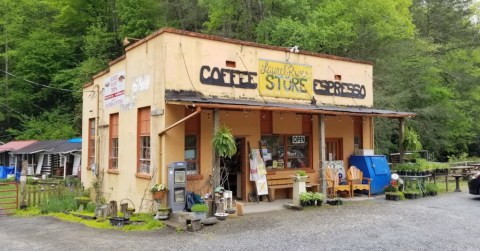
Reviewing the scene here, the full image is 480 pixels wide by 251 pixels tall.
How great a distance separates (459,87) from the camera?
1164 inches

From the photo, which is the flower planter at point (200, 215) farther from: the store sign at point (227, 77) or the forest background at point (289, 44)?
the forest background at point (289, 44)

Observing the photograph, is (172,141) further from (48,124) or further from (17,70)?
(17,70)

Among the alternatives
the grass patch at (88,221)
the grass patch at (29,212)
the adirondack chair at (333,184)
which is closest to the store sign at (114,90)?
the grass patch at (88,221)

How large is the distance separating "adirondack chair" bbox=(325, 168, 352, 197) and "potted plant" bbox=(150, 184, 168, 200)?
5.61m

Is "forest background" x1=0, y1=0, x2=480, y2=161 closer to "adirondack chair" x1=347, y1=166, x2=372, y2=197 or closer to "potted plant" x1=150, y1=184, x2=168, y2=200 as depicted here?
"adirondack chair" x1=347, y1=166, x2=372, y2=197

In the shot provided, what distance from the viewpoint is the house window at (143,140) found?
473 inches

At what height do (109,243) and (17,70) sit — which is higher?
(17,70)

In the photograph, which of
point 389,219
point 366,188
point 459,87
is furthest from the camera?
point 459,87

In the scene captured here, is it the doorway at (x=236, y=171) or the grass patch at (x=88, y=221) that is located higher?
the doorway at (x=236, y=171)

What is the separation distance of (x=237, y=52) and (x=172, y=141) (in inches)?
147

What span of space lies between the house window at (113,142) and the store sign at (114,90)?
1.89ft

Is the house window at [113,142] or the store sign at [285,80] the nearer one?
the store sign at [285,80]

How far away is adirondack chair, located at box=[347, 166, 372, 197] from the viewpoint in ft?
45.8

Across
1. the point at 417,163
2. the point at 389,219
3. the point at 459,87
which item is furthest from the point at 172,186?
the point at 459,87
